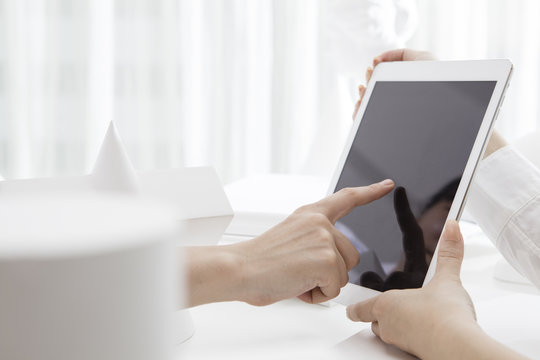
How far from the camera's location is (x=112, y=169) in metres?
0.52

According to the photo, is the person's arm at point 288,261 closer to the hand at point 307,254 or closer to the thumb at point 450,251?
the hand at point 307,254

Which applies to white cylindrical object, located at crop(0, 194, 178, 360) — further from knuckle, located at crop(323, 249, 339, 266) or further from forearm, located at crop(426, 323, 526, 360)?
knuckle, located at crop(323, 249, 339, 266)

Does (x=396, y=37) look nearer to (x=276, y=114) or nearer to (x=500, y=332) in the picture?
(x=500, y=332)

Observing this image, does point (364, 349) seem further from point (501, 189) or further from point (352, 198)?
point (501, 189)

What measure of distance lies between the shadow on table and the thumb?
8 centimetres

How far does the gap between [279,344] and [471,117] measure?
11.2 inches

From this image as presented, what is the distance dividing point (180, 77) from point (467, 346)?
7.76 feet

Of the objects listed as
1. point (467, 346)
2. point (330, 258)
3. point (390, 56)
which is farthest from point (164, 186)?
point (390, 56)

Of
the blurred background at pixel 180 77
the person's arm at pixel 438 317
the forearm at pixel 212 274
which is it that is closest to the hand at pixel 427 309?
the person's arm at pixel 438 317

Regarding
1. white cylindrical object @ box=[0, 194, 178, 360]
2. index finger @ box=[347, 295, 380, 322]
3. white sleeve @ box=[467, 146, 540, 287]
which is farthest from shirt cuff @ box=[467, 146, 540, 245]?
white cylindrical object @ box=[0, 194, 178, 360]

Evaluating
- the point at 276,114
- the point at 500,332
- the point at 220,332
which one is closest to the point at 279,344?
the point at 220,332

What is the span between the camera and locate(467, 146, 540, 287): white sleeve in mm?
688

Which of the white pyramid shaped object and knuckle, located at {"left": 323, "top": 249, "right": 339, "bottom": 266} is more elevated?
the white pyramid shaped object

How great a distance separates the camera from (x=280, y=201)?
108 centimetres
